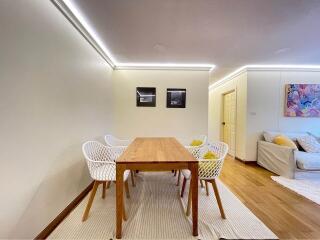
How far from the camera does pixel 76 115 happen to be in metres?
2.55

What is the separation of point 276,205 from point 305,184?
1.17 m

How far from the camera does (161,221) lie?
6.83 feet

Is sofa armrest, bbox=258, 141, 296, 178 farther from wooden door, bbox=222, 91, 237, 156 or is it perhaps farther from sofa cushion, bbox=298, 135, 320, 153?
wooden door, bbox=222, 91, 237, 156

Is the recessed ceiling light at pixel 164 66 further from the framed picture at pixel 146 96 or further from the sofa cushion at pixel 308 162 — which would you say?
the sofa cushion at pixel 308 162

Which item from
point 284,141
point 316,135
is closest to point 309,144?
point 284,141

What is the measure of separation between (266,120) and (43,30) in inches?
182

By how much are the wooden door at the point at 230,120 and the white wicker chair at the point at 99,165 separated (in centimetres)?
352

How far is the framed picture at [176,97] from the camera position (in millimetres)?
4535

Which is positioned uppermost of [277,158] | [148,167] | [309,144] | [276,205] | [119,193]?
[148,167]

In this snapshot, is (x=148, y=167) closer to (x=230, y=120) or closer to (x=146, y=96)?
(x=146, y=96)

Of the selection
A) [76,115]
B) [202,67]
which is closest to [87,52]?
[76,115]

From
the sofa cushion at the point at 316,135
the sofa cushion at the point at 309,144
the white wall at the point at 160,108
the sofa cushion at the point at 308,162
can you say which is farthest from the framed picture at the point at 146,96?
the sofa cushion at the point at 316,135

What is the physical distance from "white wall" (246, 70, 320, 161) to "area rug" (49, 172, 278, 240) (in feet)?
7.63

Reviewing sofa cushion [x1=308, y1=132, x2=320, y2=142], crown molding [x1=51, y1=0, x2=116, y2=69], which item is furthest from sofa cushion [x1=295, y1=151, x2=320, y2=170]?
crown molding [x1=51, y1=0, x2=116, y2=69]
